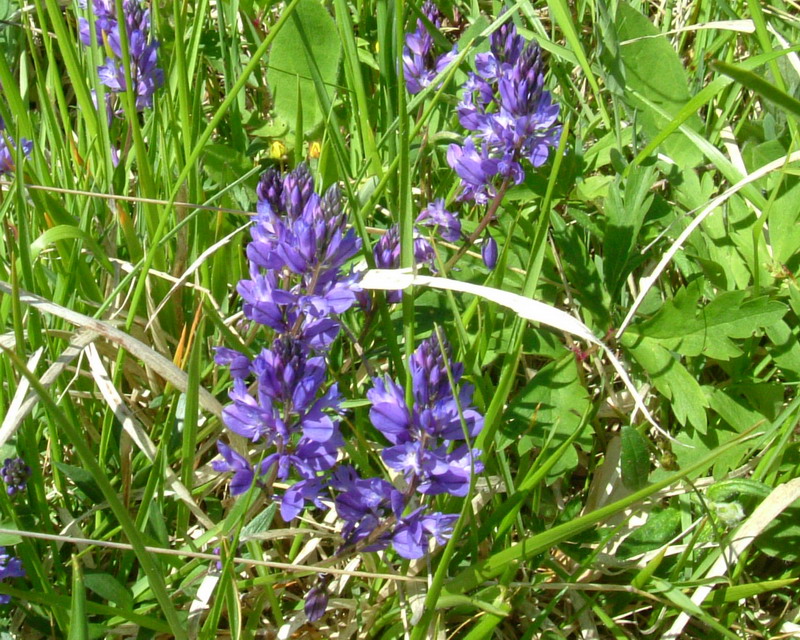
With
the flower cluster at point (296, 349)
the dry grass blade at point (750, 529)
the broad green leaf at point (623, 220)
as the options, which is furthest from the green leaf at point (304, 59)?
the dry grass blade at point (750, 529)

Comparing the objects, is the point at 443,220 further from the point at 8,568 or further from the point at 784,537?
the point at 8,568

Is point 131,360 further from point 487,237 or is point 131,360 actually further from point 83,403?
point 487,237

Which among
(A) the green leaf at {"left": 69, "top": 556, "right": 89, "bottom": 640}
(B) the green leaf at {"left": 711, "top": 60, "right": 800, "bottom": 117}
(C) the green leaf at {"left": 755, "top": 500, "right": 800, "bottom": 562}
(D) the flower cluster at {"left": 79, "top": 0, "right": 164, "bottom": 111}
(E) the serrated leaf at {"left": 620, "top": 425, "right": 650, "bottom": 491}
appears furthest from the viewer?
(D) the flower cluster at {"left": 79, "top": 0, "right": 164, "bottom": 111}

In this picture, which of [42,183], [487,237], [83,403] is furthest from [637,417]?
→ [42,183]

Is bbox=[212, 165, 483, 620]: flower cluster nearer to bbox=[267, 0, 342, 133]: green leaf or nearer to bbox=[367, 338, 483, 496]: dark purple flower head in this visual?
bbox=[367, 338, 483, 496]: dark purple flower head

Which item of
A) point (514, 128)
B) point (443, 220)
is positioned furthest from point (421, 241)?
point (514, 128)

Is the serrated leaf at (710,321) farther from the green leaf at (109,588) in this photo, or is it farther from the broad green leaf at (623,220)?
the green leaf at (109,588)

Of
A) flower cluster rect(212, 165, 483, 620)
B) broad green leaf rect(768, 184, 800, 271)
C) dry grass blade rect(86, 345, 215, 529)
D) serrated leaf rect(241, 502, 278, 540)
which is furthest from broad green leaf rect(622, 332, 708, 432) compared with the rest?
dry grass blade rect(86, 345, 215, 529)
